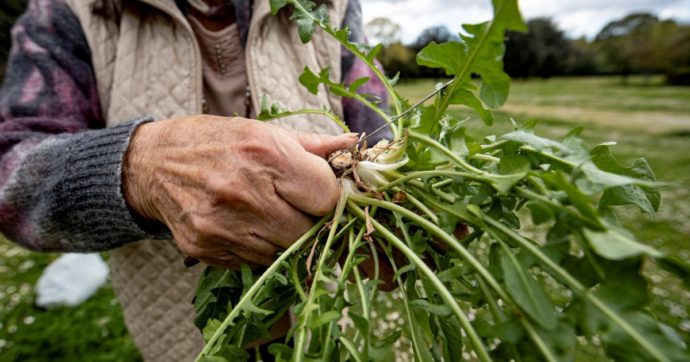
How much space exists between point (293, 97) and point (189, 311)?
0.84 metres

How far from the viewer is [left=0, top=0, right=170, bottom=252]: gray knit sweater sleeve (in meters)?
1.00

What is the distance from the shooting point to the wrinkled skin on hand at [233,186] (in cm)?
84

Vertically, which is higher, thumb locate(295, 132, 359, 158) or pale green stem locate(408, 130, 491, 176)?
pale green stem locate(408, 130, 491, 176)

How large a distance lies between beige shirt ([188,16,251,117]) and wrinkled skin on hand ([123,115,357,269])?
56cm

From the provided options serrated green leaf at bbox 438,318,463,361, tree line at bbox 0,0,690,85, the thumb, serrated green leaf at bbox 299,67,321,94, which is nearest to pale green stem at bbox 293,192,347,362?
the thumb

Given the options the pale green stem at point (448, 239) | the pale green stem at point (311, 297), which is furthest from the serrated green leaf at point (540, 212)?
the pale green stem at point (311, 297)

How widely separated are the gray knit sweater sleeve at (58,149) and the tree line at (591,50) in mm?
16994

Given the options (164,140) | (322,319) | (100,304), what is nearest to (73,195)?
(164,140)

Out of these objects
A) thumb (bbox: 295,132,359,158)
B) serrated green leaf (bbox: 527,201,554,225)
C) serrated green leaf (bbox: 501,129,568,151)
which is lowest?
thumb (bbox: 295,132,359,158)

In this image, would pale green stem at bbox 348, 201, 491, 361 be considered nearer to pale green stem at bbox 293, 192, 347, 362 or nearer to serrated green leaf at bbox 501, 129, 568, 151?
pale green stem at bbox 293, 192, 347, 362

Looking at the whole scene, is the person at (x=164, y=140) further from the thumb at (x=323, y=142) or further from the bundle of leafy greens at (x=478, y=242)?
the bundle of leafy greens at (x=478, y=242)

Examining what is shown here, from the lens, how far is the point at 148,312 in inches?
57.6

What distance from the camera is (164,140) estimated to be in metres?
0.94

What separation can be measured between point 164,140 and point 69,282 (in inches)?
123
